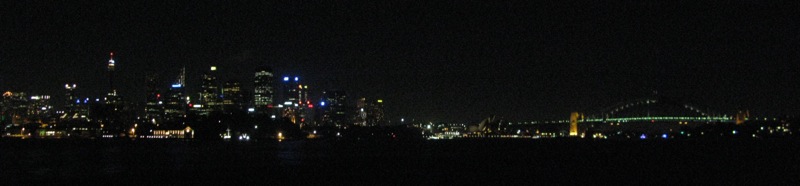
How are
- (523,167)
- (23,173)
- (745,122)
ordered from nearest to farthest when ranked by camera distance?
(23,173) < (523,167) < (745,122)

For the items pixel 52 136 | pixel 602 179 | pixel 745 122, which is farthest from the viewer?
pixel 52 136

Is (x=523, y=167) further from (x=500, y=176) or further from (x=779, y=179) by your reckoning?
(x=779, y=179)

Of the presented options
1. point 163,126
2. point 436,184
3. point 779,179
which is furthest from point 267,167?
point 163,126

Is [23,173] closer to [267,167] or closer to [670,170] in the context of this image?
[267,167]

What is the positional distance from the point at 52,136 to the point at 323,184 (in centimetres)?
15893

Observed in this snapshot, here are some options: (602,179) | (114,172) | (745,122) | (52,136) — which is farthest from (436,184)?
(52,136)

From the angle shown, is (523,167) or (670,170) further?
(523,167)

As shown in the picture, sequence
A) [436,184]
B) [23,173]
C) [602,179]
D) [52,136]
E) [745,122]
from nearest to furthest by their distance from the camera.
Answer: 1. [436,184]
2. [602,179]
3. [23,173]
4. [745,122]
5. [52,136]

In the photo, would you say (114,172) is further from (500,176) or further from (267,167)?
(500,176)

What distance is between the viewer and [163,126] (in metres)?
174

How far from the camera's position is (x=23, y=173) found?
44.1m

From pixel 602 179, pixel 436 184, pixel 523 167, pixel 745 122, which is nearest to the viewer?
pixel 436 184

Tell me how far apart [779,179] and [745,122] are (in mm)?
136365

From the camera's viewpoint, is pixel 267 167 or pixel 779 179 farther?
pixel 267 167
